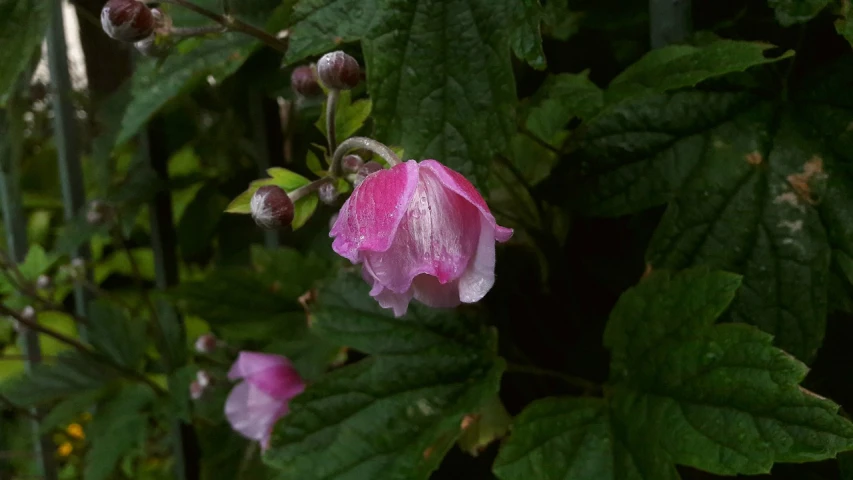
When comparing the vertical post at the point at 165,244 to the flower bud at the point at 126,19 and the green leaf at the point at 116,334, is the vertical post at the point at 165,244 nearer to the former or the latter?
the green leaf at the point at 116,334

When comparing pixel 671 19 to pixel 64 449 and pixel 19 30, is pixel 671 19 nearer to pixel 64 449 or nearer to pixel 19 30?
pixel 19 30

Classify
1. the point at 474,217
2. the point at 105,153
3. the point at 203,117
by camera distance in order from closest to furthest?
the point at 474,217
the point at 105,153
the point at 203,117

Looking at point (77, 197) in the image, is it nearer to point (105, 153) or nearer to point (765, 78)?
point (105, 153)

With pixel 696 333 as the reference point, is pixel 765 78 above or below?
above

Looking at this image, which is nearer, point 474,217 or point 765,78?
point 474,217

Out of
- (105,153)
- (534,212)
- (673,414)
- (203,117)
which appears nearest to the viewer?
(673,414)

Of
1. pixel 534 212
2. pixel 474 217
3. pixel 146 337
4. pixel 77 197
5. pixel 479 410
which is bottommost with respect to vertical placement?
pixel 146 337

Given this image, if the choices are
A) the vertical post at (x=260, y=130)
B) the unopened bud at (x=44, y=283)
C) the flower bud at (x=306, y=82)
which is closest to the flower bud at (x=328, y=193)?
the flower bud at (x=306, y=82)

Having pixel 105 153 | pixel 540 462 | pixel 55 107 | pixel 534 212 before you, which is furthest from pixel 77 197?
pixel 540 462
